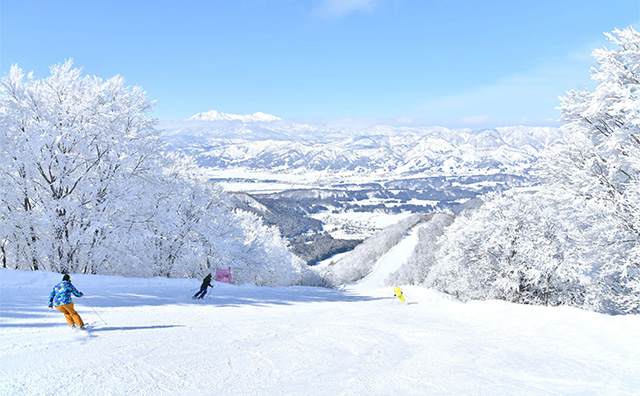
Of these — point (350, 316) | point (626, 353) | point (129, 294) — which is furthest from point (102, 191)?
point (626, 353)

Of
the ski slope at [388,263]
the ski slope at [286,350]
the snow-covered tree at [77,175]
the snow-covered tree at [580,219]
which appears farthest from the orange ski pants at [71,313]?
the ski slope at [388,263]

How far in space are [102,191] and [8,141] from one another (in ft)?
18.7

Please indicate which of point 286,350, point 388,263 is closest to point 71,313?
point 286,350

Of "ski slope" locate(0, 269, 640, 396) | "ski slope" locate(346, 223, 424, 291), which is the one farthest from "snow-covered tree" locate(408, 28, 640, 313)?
"ski slope" locate(346, 223, 424, 291)

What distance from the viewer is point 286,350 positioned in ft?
33.9

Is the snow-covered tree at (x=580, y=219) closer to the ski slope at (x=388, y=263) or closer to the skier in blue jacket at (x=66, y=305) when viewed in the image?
the skier in blue jacket at (x=66, y=305)

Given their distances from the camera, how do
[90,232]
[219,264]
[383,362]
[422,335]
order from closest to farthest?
[383,362] → [422,335] → [90,232] → [219,264]

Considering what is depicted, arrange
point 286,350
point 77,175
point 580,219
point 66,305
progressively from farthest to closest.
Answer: point 77,175 < point 580,219 < point 66,305 < point 286,350

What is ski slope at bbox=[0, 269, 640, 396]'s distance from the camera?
765 cm

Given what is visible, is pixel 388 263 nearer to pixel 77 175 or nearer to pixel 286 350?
pixel 77 175

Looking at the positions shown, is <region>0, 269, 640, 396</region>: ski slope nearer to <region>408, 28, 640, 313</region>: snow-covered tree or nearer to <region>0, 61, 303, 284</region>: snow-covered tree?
<region>408, 28, 640, 313</region>: snow-covered tree

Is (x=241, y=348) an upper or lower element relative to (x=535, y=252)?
lower

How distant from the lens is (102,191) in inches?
942

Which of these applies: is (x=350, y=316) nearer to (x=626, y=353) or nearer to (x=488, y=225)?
(x=626, y=353)
